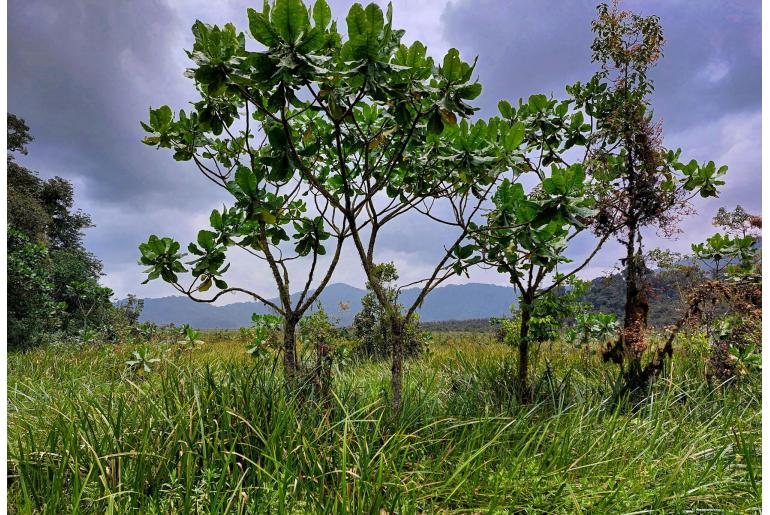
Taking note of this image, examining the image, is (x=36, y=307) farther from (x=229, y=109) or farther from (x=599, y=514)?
(x=599, y=514)

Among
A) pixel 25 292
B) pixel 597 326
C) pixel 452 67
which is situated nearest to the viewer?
pixel 452 67

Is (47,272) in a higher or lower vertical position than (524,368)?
higher

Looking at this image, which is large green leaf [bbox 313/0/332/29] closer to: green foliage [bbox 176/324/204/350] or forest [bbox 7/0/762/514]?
forest [bbox 7/0/762/514]

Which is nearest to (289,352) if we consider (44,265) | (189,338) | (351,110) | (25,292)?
(351,110)

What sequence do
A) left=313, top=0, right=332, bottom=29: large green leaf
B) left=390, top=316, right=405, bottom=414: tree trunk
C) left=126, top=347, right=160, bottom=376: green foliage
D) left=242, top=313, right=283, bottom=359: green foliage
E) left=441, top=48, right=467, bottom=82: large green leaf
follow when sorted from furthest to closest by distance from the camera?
left=126, top=347, right=160, bottom=376: green foliage
left=242, top=313, right=283, bottom=359: green foliage
left=390, top=316, right=405, bottom=414: tree trunk
left=441, top=48, right=467, bottom=82: large green leaf
left=313, top=0, right=332, bottom=29: large green leaf

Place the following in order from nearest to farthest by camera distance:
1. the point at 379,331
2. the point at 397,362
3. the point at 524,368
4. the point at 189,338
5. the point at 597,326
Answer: the point at 397,362, the point at 524,368, the point at 597,326, the point at 189,338, the point at 379,331

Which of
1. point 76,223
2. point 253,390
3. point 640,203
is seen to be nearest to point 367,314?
point 640,203

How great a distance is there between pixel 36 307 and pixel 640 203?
1213 centimetres

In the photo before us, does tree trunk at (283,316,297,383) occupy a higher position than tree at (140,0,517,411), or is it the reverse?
tree at (140,0,517,411)

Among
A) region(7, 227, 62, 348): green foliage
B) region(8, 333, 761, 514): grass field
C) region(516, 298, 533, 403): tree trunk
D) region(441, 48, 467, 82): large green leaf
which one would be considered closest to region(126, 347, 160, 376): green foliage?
region(8, 333, 761, 514): grass field

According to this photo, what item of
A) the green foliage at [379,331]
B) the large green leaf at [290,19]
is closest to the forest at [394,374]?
the large green leaf at [290,19]

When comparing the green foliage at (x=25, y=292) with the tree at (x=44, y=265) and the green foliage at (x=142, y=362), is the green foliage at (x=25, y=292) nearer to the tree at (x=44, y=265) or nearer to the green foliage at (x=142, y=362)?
the tree at (x=44, y=265)

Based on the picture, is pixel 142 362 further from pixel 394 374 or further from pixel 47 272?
pixel 47 272

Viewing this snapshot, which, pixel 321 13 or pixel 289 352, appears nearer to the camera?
pixel 321 13
